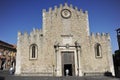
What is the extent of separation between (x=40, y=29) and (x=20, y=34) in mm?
3143

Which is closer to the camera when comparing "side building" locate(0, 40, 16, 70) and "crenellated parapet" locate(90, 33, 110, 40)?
"crenellated parapet" locate(90, 33, 110, 40)

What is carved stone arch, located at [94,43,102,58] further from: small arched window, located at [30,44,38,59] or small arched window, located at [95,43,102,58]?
small arched window, located at [30,44,38,59]

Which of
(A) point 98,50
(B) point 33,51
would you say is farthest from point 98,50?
(B) point 33,51

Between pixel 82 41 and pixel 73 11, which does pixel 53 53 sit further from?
pixel 73 11

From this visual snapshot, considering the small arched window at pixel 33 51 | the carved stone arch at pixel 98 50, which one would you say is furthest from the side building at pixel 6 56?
the carved stone arch at pixel 98 50

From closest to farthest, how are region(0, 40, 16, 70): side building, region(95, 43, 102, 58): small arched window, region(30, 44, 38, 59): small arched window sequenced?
region(30, 44, 38, 59): small arched window < region(95, 43, 102, 58): small arched window < region(0, 40, 16, 70): side building

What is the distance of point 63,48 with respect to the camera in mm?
24266

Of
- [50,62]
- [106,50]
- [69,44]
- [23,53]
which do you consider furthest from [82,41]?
[23,53]

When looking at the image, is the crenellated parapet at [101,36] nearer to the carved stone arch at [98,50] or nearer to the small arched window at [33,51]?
the carved stone arch at [98,50]

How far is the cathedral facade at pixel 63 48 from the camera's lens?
77.4 feet

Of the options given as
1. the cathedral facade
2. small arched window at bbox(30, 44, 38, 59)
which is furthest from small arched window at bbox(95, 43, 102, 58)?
small arched window at bbox(30, 44, 38, 59)

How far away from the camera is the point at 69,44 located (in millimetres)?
24406

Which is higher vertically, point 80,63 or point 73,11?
point 73,11

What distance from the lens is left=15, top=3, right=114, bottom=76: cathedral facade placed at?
23.6 metres
